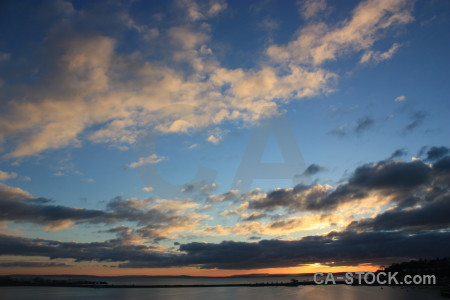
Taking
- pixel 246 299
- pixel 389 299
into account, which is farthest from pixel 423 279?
pixel 246 299

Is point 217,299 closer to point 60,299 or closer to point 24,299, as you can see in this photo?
point 60,299

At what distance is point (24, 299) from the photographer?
12300 cm

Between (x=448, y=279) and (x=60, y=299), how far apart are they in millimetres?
200850

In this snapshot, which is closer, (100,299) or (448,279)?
(100,299)

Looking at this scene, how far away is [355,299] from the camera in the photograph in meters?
118

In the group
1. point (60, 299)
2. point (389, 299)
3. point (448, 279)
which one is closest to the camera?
point (389, 299)

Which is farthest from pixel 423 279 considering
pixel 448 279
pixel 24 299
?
pixel 24 299

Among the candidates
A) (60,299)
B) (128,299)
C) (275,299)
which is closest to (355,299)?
(275,299)

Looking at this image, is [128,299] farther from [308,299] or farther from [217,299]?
[308,299]

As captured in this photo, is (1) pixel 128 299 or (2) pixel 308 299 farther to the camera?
(1) pixel 128 299

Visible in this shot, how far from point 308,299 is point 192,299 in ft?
151

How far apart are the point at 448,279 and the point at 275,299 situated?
122 m

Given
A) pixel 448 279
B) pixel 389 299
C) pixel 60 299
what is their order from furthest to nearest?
pixel 448 279 < pixel 60 299 < pixel 389 299

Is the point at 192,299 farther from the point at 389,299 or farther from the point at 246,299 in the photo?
the point at 389,299
